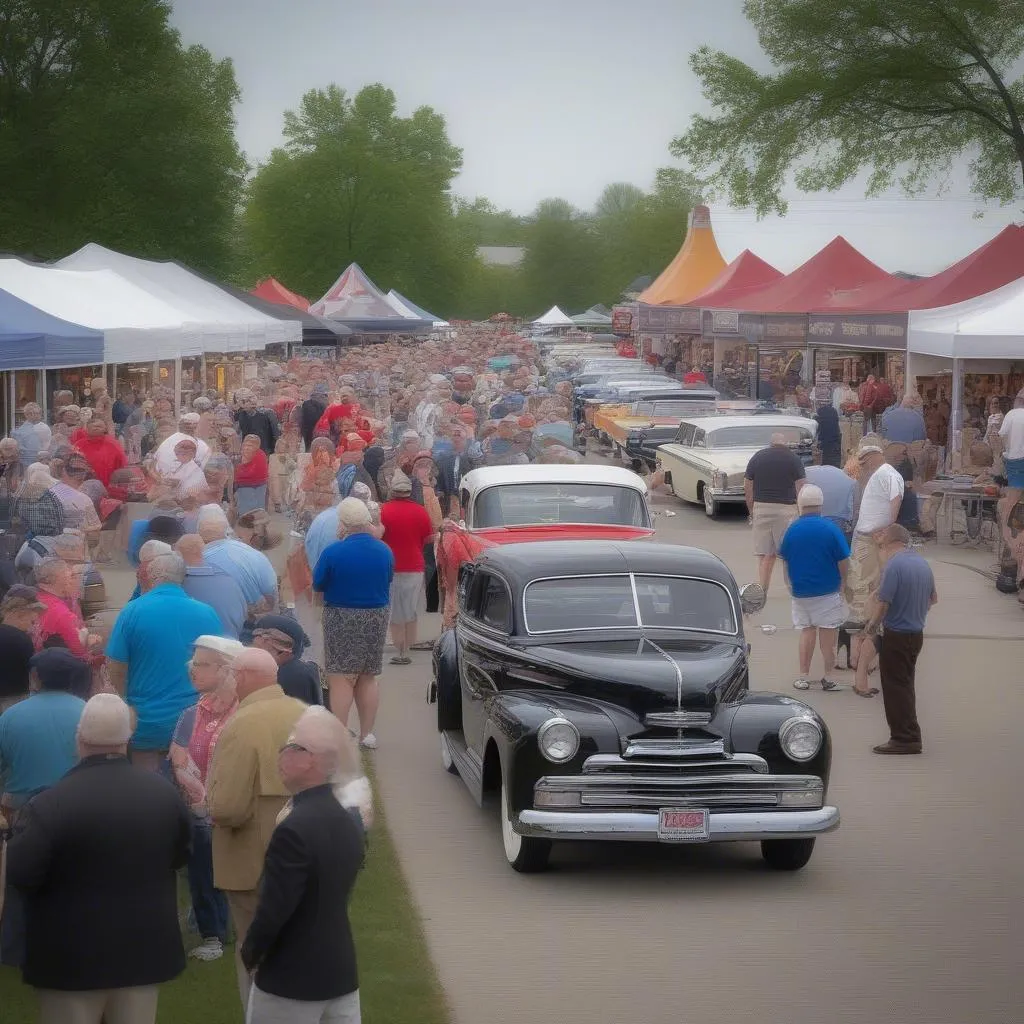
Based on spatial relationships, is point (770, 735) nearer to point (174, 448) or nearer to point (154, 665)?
point (154, 665)

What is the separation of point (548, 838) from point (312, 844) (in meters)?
4.07

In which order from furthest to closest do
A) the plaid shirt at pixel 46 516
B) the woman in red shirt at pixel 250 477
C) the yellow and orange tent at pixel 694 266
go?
the yellow and orange tent at pixel 694 266
the woman in red shirt at pixel 250 477
the plaid shirt at pixel 46 516

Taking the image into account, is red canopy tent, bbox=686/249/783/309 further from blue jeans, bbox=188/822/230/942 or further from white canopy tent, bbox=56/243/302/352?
blue jeans, bbox=188/822/230/942

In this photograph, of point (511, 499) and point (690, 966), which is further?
point (511, 499)

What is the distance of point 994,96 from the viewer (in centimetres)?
4141

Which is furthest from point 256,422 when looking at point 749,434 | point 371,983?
point 371,983

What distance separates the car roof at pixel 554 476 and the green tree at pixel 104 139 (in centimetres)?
4339

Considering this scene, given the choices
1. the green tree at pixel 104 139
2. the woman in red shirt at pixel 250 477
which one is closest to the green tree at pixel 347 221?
the green tree at pixel 104 139

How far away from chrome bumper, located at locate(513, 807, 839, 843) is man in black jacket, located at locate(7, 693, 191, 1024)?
142 inches

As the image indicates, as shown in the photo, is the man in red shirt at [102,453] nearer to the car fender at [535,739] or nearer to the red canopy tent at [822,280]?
the car fender at [535,739]

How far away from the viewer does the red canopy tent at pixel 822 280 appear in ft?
131

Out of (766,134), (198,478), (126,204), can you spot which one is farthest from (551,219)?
(198,478)

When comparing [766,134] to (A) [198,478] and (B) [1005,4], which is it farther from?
(A) [198,478]

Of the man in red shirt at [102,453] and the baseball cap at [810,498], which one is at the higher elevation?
the baseball cap at [810,498]
